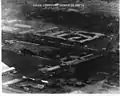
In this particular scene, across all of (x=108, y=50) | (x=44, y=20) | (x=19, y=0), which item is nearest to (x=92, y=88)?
(x=108, y=50)

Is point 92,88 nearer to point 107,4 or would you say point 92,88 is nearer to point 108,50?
point 108,50

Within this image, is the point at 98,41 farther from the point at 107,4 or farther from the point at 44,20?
the point at 44,20

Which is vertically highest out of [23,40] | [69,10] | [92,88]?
[69,10]

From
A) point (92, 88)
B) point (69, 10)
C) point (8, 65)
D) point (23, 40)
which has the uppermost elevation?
point (69, 10)

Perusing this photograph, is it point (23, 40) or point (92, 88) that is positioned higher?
point (23, 40)

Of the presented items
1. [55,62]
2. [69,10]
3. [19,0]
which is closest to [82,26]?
[69,10]

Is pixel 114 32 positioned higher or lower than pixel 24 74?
higher
